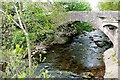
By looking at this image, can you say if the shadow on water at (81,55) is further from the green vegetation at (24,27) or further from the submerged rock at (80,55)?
the green vegetation at (24,27)

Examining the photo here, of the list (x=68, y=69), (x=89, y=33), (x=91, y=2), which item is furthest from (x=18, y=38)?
(x=89, y=33)

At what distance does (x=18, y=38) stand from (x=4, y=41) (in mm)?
296

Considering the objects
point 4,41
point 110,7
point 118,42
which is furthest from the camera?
point 110,7

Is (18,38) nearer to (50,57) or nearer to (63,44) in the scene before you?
(50,57)

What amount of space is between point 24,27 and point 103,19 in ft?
18.0

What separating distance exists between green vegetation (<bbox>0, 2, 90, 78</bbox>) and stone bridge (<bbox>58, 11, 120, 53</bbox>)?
1.43ft

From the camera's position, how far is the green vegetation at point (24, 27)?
2.93 m

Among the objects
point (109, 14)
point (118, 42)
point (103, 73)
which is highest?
point (109, 14)

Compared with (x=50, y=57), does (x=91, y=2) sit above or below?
above

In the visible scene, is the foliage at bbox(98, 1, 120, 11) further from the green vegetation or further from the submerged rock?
the submerged rock

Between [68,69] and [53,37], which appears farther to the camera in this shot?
[53,37]

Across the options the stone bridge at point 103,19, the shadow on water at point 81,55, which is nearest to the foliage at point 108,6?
the stone bridge at point 103,19

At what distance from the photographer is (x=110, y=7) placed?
31.0ft

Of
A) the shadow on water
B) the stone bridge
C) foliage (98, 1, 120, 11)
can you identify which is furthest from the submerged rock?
foliage (98, 1, 120, 11)
